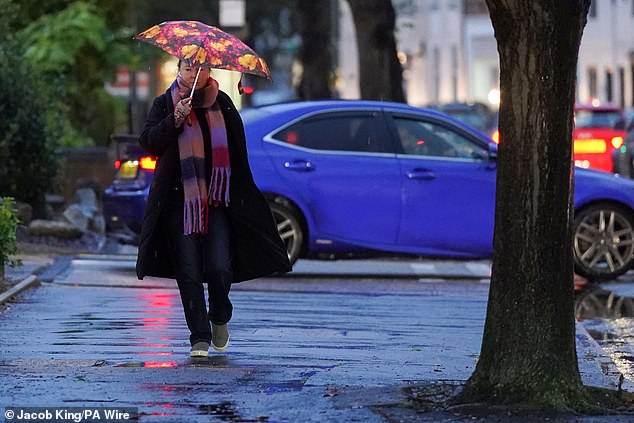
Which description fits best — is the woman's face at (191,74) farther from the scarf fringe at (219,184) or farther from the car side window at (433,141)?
the car side window at (433,141)

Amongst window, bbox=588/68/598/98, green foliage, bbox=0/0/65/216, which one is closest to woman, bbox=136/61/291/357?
green foliage, bbox=0/0/65/216

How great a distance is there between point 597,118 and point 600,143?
1.53 meters

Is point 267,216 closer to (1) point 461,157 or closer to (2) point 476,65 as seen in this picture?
(1) point 461,157

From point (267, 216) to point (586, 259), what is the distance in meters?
6.16

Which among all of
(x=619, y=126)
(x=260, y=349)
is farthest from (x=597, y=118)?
(x=260, y=349)

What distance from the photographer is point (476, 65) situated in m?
75.9

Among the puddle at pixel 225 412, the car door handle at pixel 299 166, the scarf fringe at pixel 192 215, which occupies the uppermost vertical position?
the scarf fringe at pixel 192 215

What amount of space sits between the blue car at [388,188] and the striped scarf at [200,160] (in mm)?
5323

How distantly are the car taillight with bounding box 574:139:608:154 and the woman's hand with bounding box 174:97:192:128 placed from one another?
873 inches

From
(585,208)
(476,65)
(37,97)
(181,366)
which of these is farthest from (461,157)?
(476,65)

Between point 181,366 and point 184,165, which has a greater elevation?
point 184,165

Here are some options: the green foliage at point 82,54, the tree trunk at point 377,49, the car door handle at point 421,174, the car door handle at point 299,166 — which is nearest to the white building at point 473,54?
the green foliage at point 82,54

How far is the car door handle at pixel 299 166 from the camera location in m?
14.2

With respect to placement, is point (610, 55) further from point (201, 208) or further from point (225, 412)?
point (225, 412)
